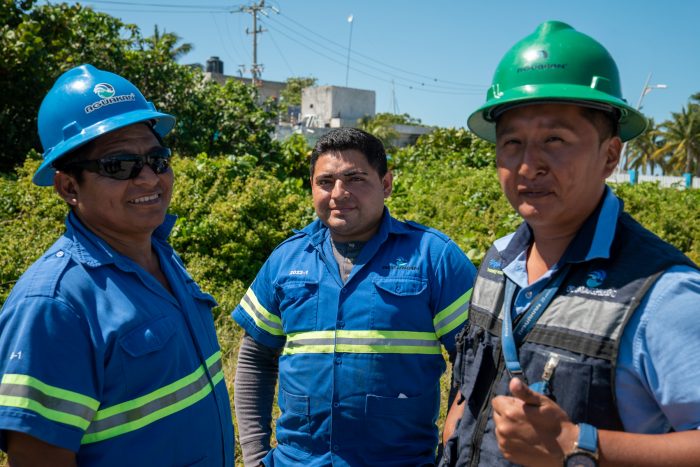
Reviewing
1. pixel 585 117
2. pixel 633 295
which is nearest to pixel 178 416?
pixel 633 295

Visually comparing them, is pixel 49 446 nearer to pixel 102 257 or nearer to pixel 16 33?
pixel 102 257

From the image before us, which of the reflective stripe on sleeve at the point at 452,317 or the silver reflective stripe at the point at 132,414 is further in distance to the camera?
the reflective stripe on sleeve at the point at 452,317

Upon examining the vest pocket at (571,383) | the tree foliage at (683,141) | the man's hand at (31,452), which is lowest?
the man's hand at (31,452)

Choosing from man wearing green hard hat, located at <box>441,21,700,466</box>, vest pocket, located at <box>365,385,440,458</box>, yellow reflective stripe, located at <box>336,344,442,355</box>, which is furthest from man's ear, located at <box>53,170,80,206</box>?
man wearing green hard hat, located at <box>441,21,700,466</box>

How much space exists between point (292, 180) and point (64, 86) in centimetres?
778

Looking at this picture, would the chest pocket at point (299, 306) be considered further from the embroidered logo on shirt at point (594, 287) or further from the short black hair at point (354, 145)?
the embroidered logo on shirt at point (594, 287)

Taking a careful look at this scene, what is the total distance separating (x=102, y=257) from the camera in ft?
6.39

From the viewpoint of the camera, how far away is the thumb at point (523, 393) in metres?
1.31

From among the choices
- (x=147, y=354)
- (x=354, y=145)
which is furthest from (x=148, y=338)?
(x=354, y=145)

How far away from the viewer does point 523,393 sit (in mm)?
1333

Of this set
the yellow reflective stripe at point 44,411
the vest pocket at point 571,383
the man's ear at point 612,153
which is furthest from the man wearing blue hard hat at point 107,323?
the man's ear at point 612,153

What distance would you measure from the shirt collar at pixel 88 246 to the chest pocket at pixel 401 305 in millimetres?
1040

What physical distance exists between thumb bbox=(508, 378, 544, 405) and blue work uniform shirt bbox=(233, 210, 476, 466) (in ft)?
3.37

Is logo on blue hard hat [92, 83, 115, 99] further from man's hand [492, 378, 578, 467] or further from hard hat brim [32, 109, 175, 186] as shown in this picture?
man's hand [492, 378, 578, 467]
